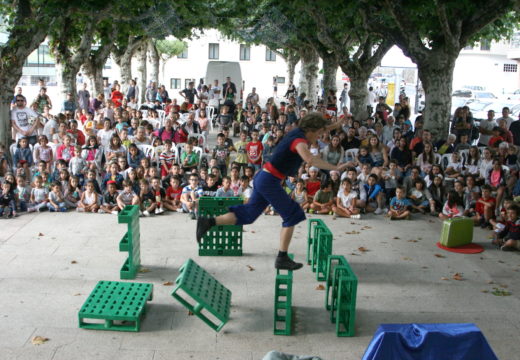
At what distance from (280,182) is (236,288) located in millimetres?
1437

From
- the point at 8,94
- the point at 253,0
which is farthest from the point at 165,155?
the point at 253,0

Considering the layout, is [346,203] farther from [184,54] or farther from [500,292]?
[184,54]

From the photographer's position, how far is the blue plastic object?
3742 mm

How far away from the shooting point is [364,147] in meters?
11.4

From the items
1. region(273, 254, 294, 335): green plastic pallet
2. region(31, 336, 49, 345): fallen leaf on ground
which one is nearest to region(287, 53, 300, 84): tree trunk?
region(273, 254, 294, 335): green plastic pallet

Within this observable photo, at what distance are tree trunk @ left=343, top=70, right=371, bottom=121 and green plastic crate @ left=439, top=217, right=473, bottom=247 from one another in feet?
35.4

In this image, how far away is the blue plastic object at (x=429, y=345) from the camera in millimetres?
3742

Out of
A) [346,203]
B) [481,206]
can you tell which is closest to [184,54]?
[346,203]

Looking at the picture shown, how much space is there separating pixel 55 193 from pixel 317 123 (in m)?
5.96

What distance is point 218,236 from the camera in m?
7.46

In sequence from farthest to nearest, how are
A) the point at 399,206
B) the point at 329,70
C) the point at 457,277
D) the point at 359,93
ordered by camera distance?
1. the point at 329,70
2. the point at 359,93
3. the point at 399,206
4. the point at 457,277

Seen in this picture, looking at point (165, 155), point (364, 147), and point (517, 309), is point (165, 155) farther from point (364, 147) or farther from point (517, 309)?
point (517, 309)

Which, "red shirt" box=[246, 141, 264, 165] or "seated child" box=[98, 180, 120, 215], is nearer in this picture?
"seated child" box=[98, 180, 120, 215]

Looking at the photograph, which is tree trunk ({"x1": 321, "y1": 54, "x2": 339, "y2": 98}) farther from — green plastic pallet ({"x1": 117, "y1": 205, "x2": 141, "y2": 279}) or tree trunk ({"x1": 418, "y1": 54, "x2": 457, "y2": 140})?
green plastic pallet ({"x1": 117, "y1": 205, "x2": 141, "y2": 279})
